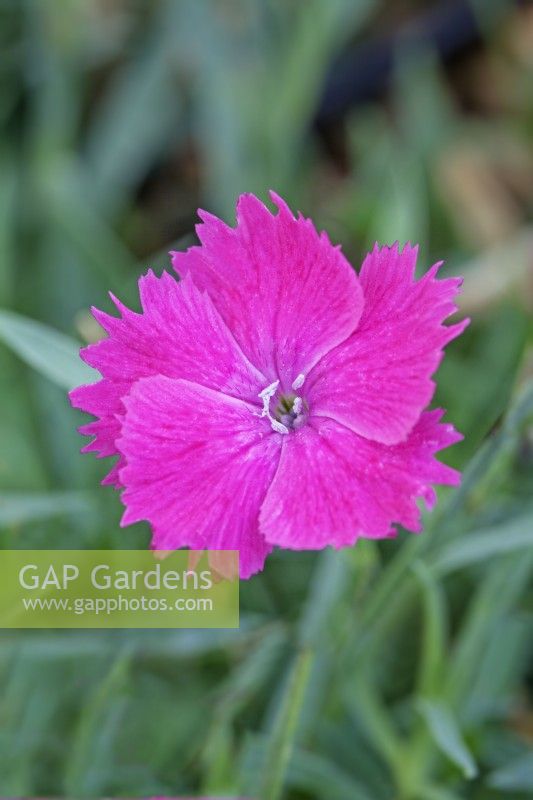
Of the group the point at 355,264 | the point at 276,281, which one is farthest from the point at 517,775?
the point at 355,264

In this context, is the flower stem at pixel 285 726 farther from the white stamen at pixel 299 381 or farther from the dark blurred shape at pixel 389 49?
the dark blurred shape at pixel 389 49

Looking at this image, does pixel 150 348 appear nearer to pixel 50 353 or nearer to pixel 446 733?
pixel 50 353

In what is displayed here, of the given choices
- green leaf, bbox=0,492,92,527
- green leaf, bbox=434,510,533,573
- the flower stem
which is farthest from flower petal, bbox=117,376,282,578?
green leaf, bbox=0,492,92,527

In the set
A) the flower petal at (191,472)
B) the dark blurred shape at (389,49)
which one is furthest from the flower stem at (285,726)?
the dark blurred shape at (389,49)

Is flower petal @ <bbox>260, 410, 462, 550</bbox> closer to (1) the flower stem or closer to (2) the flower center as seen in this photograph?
(2) the flower center

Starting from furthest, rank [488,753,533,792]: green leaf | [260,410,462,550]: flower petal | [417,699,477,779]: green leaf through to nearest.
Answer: [488,753,533,792]: green leaf < [417,699,477,779]: green leaf < [260,410,462,550]: flower petal

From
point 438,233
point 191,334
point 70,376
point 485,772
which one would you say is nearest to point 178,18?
point 438,233
